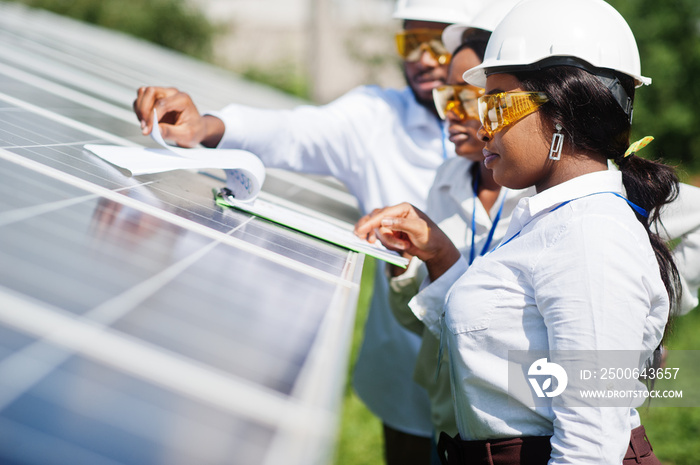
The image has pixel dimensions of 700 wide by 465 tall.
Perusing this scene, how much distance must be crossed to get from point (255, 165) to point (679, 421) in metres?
5.24

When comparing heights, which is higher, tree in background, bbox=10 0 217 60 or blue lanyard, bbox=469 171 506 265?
tree in background, bbox=10 0 217 60

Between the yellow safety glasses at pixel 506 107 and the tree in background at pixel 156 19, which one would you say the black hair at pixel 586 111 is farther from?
the tree in background at pixel 156 19

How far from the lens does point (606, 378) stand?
157cm

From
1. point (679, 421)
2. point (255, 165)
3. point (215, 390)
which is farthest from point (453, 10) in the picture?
point (679, 421)

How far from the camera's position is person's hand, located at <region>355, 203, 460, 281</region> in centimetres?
229

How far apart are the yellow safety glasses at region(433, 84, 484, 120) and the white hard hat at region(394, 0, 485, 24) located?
2.32ft

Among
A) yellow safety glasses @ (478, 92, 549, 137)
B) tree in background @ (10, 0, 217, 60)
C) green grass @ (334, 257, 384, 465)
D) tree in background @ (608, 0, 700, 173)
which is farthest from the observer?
tree in background @ (10, 0, 217, 60)

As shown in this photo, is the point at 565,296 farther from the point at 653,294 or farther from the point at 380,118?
the point at 380,118

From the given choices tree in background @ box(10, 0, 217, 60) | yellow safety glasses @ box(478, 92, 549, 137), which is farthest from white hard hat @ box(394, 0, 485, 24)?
tree in background @ box(10, 0, 217, 60)

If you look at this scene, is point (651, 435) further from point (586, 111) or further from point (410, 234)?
point (586, 111)

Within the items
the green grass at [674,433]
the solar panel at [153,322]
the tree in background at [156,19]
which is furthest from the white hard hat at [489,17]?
the tree in background at [156,19]

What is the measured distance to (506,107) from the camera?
1963mm

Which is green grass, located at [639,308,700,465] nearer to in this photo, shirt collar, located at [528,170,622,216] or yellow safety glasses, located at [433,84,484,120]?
yellow safety glasses, located at [433,84,484,120]

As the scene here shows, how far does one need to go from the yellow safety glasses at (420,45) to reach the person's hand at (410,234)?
4.14 ft
